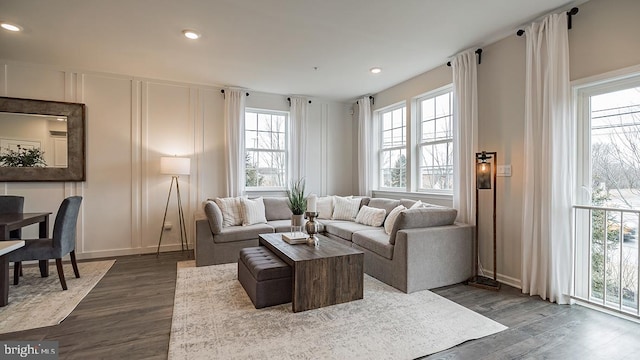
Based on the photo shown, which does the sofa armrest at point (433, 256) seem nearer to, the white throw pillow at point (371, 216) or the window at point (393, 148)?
the white throw pillow at point (371, 216)

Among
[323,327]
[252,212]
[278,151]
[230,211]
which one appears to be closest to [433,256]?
[323,327]

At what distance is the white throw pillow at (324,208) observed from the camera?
504cm

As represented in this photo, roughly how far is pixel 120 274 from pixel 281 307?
2.25 metres

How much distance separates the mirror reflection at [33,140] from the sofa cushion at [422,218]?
4.49 metres

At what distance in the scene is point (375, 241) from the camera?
3.45 m

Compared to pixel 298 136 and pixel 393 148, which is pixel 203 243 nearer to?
pixel 298 136

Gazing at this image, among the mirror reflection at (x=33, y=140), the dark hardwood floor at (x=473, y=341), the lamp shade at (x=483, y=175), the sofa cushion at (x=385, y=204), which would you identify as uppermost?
the mirror reflection at (x=33, y=140)

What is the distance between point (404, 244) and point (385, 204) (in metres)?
1.54

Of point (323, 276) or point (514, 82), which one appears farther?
point (514, 82)

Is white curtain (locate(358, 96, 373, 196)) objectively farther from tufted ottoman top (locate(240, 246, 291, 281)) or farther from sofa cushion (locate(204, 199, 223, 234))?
tufted ottoman top (locate(240, 246, 291, 281))

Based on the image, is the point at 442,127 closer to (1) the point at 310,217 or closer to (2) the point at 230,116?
(1) the point at 310,217

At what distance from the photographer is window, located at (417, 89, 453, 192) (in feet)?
13.4

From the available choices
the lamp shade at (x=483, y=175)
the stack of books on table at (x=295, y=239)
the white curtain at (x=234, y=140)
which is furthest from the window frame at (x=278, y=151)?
the lamp shade at (x=483, y=175)

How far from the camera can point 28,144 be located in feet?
13.0
